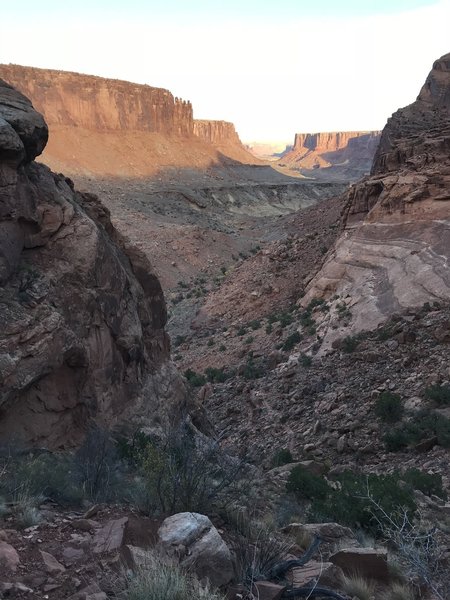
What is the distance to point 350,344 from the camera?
1562 centimetres

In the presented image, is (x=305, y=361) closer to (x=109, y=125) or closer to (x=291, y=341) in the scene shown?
(x=291, y=341)

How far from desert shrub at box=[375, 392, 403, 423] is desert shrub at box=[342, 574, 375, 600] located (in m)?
7.67

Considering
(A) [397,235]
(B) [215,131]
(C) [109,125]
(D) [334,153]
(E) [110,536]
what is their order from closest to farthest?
(E) [110,536] → (A) [397,235] → (C) [109,125] → (B) [215,131] → (D) [334,153]

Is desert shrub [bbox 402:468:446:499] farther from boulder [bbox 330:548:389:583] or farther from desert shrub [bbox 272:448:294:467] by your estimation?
boulder [bbox 330:548:389:583]

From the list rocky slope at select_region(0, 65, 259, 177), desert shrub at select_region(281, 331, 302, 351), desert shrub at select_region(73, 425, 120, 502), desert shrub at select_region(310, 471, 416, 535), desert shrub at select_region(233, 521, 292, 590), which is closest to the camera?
desert shrub at select_region(233, 521, 292, 590)

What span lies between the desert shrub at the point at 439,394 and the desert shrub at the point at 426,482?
2726 mm

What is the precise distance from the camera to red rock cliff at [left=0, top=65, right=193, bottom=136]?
263 ft

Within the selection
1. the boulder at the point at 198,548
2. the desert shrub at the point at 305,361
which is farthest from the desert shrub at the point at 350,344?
the boulder at the point at 198,548

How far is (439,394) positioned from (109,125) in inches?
3276

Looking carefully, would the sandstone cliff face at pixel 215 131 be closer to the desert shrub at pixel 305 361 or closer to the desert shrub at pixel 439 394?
the desert shrub at pixel 305 361

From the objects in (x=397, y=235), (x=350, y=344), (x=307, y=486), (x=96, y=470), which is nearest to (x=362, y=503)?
(x=307, y=486)

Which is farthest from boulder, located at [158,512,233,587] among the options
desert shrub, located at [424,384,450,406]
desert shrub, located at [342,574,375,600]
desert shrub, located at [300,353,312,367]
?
desert shrub, located at [300,353,312,367]

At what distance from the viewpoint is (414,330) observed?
14477mm

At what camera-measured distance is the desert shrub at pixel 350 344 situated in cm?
1551
